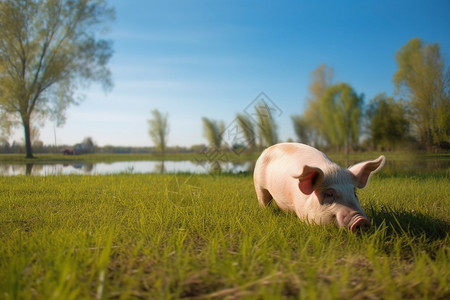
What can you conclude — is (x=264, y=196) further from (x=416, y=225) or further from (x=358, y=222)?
(x=416, y=225)

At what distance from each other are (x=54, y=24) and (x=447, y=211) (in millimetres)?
22644

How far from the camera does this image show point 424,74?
792 cm

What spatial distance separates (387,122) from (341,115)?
150cm

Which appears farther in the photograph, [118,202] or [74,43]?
[74,43]

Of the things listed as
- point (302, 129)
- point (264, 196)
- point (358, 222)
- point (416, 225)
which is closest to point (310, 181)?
point (358, 222)

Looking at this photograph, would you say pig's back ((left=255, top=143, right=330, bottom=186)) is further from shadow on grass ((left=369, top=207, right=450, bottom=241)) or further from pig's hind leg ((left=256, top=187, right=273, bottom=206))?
shadow on grass ((left=369, top=207, right=450, bottom=241))

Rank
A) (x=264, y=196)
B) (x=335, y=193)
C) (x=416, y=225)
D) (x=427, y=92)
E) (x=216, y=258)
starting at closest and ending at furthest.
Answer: (x=216, y=258), (x=335, y=193), (x=416, y=225), (x=264, y=196), (x=427, y=92)

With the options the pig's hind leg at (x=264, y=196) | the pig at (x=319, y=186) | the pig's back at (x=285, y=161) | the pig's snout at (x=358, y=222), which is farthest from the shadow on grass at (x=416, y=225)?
the pig's hind leg at (x=264, y=196)

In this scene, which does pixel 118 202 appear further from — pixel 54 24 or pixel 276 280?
pixel 54 24

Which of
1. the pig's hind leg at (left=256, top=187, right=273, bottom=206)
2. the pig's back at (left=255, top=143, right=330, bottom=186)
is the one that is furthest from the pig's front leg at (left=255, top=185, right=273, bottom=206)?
the pig's back at (left=255, top=143, right=330, bottom=186)

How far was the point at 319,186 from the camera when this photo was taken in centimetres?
274

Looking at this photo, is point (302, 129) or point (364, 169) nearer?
point (364, 169)

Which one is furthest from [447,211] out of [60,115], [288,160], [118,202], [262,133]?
[60,115]

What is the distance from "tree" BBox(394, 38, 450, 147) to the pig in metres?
6.02
